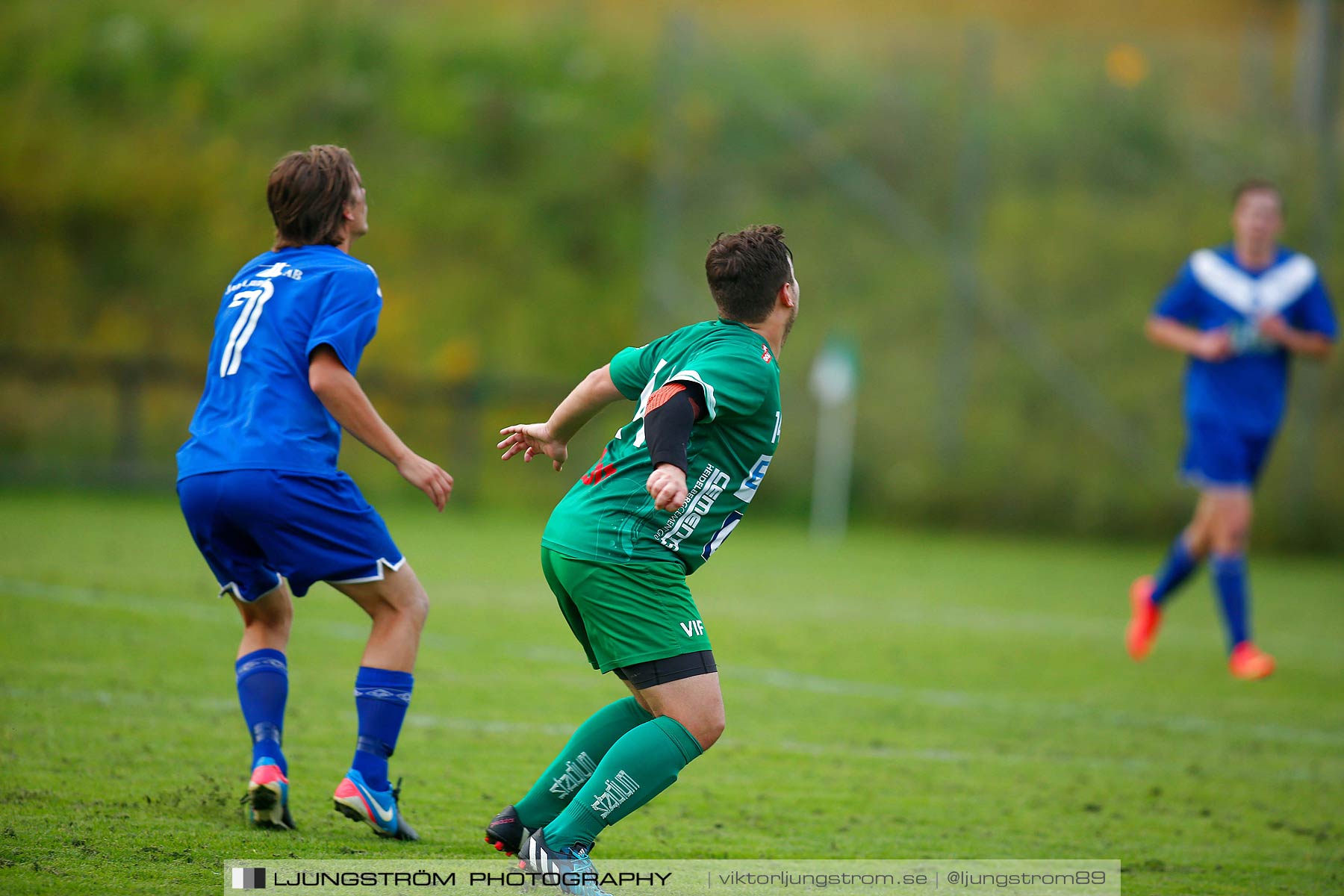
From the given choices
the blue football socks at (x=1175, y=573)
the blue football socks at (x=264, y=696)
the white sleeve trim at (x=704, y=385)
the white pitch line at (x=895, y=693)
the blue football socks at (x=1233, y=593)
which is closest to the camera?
the white sleeve trim at (x=704, y=385)

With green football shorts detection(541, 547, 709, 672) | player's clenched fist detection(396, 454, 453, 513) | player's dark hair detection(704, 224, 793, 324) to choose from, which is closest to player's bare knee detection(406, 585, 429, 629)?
player's clenched fist detection(396, 454, 453, 513)

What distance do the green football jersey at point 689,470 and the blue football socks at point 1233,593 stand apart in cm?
488

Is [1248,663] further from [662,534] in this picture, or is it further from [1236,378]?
[662,534]

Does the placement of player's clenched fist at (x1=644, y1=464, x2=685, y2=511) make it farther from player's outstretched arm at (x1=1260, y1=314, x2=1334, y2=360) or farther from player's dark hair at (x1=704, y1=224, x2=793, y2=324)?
player's outstretched arm at (x1=1260, y1=314, x2=1334, y2=360)

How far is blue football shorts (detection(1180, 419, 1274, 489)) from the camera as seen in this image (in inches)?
299

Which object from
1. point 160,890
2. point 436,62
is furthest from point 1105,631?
point 436,62

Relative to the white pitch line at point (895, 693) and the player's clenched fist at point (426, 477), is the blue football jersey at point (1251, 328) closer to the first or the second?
the white pitch line at point (895, 693)

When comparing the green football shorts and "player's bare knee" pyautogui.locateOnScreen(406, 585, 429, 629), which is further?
"player's bare knee" pyautogui.locateOnScreen(406, 585, 429, 629)

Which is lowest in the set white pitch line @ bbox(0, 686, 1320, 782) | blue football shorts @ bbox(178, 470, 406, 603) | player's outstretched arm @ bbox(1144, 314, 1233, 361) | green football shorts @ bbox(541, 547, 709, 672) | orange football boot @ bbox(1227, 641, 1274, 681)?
white pitch line @ bbox(0, 686, 1320, 782)

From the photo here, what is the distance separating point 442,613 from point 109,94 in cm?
1409

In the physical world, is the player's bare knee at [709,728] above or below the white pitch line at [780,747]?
above

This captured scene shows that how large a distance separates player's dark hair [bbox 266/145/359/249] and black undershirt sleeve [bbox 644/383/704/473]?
128cm

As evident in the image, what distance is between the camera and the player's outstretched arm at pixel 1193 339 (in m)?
7.50

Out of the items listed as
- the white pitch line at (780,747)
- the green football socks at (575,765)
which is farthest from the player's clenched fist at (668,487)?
the white pitch line at (780,747)
